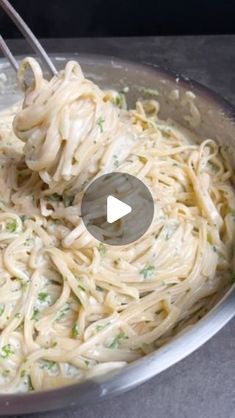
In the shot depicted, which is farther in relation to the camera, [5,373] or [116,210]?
[116,210]

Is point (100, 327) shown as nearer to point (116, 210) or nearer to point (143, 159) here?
point (116, 210)

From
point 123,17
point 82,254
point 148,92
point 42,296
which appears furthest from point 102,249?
point 123,17

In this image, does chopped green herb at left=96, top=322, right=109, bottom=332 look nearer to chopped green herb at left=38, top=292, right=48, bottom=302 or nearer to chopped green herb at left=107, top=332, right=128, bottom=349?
chopped green herb at left=107, top=332, right=128, bottom=349

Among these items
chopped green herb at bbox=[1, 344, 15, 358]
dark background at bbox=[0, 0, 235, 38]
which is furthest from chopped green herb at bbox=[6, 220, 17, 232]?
dark background at bbox=[0, 0, 235, 38]

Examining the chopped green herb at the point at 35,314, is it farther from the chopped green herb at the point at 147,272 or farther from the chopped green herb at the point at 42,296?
the chopped green herb at the point at 147,272

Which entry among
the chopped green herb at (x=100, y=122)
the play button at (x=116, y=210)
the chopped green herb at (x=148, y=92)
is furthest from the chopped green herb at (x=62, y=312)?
the chopped green herb at (x=148, y=92)

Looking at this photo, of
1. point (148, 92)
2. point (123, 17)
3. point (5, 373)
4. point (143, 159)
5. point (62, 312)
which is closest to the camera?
point (5, 373)

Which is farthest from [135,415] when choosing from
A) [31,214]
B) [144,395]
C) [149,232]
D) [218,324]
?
[31,214]
